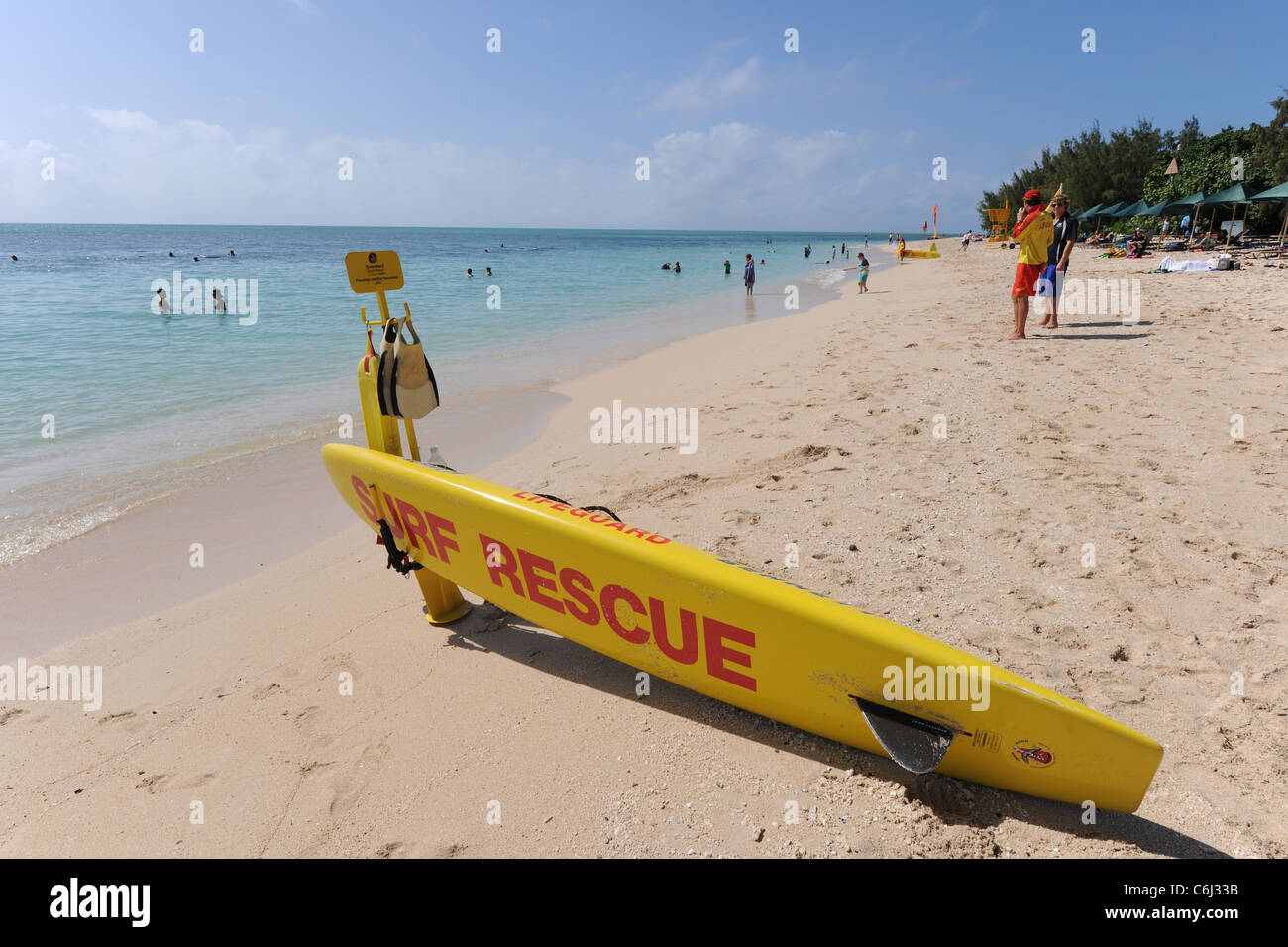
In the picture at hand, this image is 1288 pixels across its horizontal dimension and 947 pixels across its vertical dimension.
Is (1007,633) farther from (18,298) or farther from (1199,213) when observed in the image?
(1199,213)

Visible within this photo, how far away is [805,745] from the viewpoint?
2523mm

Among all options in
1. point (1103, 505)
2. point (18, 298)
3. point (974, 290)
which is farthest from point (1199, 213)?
point (18, 298)

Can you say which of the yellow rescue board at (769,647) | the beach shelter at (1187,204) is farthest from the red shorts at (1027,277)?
the beach shelter at (1187,204)

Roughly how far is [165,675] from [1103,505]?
Result: 5943 mm

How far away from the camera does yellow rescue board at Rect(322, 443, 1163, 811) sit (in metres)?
2.07

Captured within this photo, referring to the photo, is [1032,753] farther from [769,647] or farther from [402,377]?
[402,377]

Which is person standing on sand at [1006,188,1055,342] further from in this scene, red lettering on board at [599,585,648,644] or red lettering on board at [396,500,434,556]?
red lettering on board at [396,500,434,556]

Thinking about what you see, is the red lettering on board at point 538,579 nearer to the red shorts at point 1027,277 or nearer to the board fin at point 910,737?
the board fin at point 910,737

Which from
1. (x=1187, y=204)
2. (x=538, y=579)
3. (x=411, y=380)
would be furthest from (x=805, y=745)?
(x=1187, y=204)

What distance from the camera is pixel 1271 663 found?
2648 millimetres

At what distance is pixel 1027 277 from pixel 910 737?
9.48m

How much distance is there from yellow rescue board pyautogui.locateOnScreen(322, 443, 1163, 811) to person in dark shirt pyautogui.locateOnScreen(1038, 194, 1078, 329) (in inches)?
367

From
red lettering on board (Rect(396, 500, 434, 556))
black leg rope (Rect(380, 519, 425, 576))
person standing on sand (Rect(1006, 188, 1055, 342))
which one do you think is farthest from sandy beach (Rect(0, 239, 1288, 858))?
person standing on sand (Rect(1006, 188, 1055, 342))
